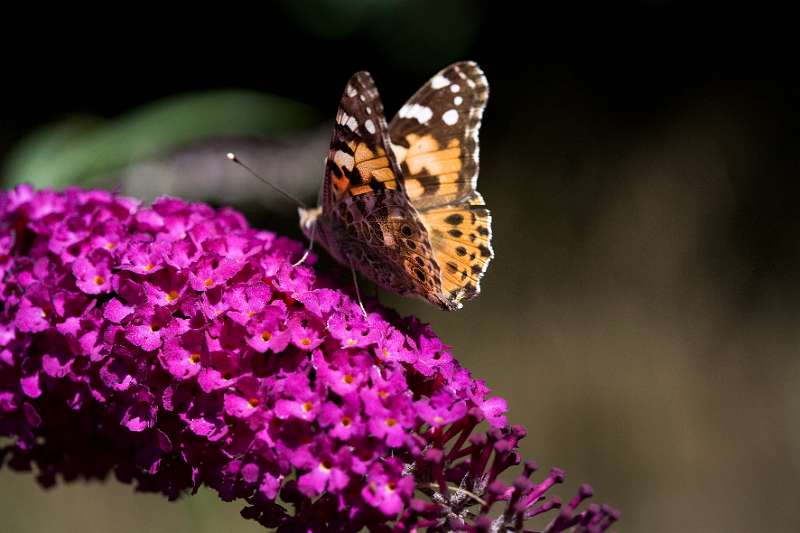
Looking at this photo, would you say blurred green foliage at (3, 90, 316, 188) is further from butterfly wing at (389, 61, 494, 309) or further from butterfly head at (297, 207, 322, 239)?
butterfly wing at (389, 61, 494, 309)

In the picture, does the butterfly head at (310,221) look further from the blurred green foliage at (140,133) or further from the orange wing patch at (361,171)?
the blurred green foliage at (140,133)

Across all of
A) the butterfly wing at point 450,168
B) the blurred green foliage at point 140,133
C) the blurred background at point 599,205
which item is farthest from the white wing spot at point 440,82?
the blurred background at point 599,205

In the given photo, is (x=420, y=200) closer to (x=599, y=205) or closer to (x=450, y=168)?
(x=450, y=168)

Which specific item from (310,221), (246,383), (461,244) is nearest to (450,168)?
(461,244)

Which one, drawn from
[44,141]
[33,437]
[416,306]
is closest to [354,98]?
[33,437]

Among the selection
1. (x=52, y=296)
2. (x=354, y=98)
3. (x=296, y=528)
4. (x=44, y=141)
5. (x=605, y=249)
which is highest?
(x=605, y=249)

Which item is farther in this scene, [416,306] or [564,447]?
[416,306]

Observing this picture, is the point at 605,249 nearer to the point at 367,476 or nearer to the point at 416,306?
the point at 416,306
